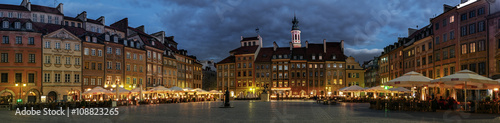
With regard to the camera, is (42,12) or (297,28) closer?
(42,12)

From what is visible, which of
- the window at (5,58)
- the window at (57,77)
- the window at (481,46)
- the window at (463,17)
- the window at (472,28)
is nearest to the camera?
the window at (481,46)

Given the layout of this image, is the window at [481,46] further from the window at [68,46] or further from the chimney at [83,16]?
the chimney at [83,16]

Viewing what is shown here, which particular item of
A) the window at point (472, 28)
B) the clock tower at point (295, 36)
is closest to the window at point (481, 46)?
the window at point (472, 28)

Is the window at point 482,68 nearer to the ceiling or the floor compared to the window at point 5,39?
nearer to the floor

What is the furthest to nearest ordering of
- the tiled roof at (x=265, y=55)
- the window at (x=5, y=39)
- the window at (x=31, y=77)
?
1. the tiled roof at (x=265, y=55)
2. the window at (x=31, y=77)
3. the window at (x=5, y=39)

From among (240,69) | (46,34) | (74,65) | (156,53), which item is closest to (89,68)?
(74,65)

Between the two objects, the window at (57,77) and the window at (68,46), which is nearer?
the window at (57,77)

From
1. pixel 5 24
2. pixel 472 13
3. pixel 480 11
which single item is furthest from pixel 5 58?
pixel 480 11

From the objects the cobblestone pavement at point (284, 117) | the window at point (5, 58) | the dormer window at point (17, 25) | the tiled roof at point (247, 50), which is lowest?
the cobblestone pavement at point (284, 117)

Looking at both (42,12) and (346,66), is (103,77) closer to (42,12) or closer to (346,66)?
(42,12)

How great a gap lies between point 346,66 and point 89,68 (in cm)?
5489

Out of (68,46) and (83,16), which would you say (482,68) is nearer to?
(68,46)

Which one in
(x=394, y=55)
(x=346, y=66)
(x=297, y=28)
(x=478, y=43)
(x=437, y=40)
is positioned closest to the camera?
(x=478, y=43)

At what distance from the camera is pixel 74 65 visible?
196ft
